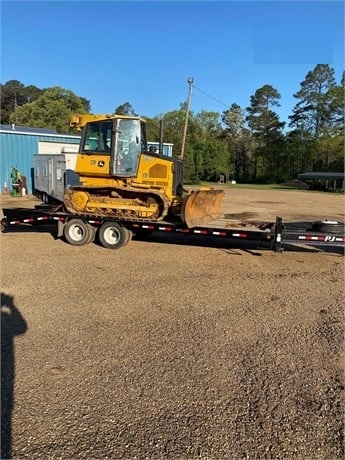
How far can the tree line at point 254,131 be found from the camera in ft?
180

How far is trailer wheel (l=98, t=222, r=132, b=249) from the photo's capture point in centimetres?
975

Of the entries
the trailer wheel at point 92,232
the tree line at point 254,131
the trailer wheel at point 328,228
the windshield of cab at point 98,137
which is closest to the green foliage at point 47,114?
the tree line at point 254,131

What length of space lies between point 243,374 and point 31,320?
8.87ft

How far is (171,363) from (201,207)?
19.2 ft

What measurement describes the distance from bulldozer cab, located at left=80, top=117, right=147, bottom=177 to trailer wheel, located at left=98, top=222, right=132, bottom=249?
1265 mm

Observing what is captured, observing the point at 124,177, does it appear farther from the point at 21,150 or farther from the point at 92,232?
the point at 21,150

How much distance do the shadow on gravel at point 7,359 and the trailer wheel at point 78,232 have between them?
385 cm

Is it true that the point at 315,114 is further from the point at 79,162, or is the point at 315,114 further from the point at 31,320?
the point at 31,320

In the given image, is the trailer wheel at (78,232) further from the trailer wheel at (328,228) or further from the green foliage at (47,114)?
the green foliage at (47,114)

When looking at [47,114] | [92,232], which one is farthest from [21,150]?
[47,114]

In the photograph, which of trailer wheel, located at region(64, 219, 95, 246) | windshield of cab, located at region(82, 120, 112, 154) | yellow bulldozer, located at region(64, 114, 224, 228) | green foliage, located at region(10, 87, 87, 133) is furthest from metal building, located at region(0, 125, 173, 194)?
green foliage, located at region(10, 87, 87, 133)

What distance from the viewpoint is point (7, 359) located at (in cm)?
421

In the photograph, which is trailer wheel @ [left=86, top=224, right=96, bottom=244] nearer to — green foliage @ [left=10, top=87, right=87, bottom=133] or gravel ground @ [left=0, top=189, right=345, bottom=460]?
gravel ground @ [left=0, top=189, right=345, bottom=460]

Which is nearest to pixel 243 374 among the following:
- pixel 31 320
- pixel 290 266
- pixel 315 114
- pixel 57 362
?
pixel 57 362
